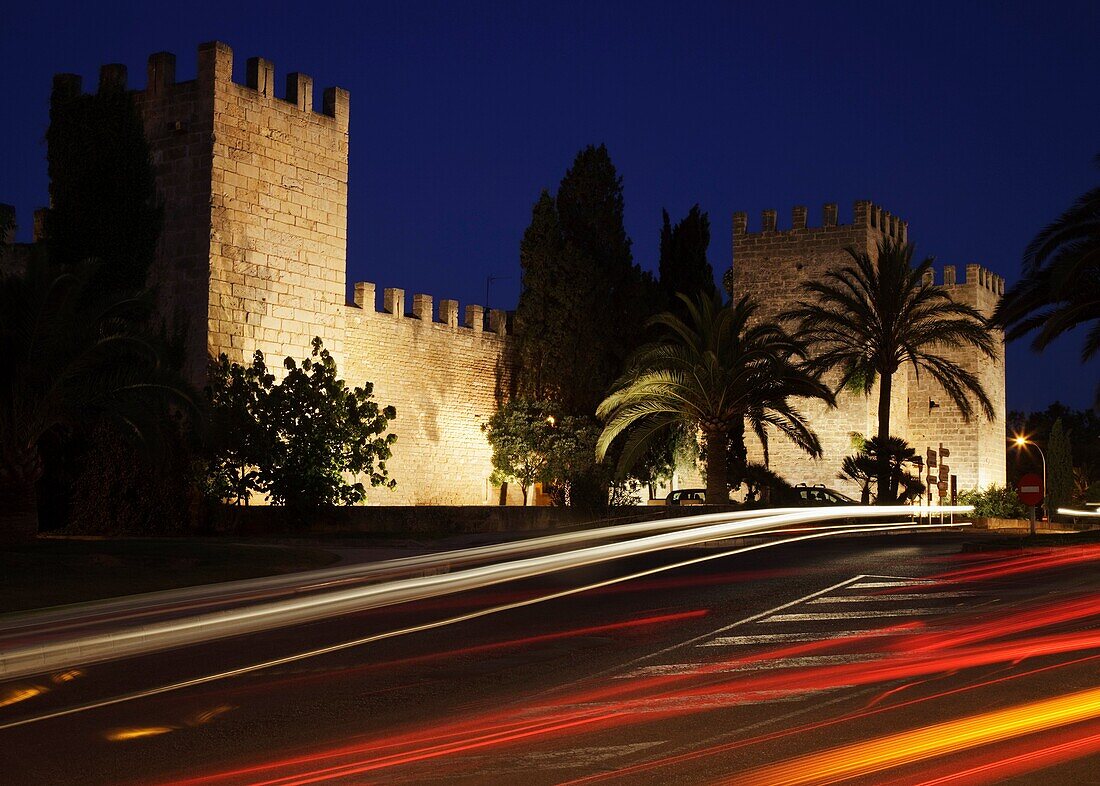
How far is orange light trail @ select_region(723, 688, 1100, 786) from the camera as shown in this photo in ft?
17.7

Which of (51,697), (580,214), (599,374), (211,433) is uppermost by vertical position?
(580,214)

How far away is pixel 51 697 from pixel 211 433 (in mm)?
14326

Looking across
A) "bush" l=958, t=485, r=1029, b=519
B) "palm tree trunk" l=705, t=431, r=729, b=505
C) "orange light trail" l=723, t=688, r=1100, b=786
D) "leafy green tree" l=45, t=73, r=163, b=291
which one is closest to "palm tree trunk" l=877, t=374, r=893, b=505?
"bush" l=958, t=485, r=1029, b=519

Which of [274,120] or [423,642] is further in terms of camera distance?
[274,120]

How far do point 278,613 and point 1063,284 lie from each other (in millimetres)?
13737

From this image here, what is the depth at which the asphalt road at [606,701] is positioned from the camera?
561 cm

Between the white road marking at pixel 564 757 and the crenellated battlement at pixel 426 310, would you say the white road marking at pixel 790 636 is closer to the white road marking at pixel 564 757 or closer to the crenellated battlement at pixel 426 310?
the white road marking at pixel 564 757

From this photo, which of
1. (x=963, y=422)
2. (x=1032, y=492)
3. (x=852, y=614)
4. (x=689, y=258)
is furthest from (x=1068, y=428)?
(x=852, y=614)

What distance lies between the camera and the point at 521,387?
35906 mm

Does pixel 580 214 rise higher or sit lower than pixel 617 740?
higher

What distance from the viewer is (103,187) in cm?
2444

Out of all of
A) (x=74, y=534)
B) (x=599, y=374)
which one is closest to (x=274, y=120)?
(x=74, y=534)

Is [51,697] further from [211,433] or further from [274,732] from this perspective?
[211,433]

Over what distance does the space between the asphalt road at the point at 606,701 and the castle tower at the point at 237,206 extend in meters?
14.3
